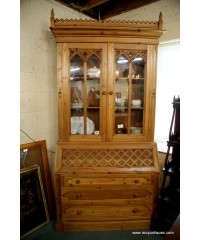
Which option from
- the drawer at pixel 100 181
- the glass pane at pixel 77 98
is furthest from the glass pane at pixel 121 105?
the drawer at pixel 100 181

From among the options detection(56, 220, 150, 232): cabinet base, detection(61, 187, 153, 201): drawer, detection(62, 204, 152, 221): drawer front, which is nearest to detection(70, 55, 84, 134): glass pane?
detection(61, 187, 153, 201): drawer

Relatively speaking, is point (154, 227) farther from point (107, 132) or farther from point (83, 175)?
point (107, 132)

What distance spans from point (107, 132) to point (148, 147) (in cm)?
48

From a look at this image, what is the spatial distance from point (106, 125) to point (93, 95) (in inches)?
14.7

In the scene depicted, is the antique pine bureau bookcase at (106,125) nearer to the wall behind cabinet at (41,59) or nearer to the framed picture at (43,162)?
the framed picture at (43,162)

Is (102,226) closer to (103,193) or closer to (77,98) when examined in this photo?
(103,193)

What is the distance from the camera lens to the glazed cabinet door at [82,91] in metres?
1.79

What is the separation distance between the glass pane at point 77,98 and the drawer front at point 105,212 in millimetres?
825

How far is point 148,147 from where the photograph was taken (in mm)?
1900

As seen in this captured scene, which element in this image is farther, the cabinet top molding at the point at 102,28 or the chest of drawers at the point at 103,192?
the chest of drawers at the point at 103,192

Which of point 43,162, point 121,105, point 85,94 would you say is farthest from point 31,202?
point 121,105

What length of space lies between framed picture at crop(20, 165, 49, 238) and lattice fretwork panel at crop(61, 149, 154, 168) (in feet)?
1.51

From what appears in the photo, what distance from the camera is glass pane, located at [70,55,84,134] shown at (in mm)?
1899
